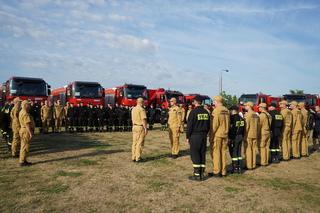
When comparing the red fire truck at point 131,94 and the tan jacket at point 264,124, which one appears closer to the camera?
the tan jacket at point 264,124

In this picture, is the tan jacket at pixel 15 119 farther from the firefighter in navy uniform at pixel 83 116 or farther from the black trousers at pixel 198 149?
the firefighter in navy uniform at pixel 83 116

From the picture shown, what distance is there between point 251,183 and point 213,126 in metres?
1.67

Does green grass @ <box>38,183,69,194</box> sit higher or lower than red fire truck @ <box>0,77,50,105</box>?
lower

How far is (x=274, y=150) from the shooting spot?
1017 cm

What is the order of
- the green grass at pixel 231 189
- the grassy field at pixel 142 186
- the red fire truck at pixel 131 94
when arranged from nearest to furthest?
the grassy field at pixel 142 186, the green grass at pixel 231 189, the red fire truck at pixel 131 94

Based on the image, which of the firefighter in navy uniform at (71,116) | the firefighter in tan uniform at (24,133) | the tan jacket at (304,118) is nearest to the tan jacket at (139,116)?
the firefighter in tan uniform at (24,133)

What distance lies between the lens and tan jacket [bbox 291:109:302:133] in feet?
36.5

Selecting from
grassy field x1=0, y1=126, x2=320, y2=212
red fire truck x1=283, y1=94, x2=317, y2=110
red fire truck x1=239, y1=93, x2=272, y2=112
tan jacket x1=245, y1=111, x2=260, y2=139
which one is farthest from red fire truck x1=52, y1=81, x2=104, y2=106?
red fire truck x1=283, y1=94, x2=317, y2=110

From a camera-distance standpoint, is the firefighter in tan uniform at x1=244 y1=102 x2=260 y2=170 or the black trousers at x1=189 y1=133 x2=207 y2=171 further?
the firefighter in tan uniform at x1=244 y1=102 x2=260 y2=170

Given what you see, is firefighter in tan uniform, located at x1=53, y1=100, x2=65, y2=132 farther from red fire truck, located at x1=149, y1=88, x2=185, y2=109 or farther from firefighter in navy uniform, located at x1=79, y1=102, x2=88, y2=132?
red fire truck, located at x1=149, y1=88, x2=185, y2=109

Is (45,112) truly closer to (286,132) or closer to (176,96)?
(176,96)

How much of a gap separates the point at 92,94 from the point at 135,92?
11.4 ft

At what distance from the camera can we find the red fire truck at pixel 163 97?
24219mm

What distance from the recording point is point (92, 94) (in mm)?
20375
